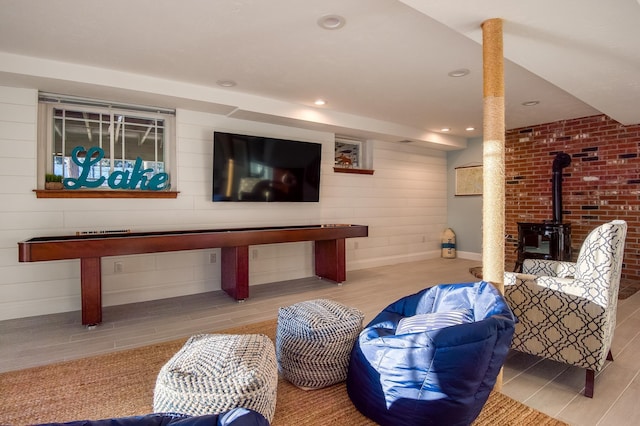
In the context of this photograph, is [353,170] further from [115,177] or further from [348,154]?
[115,177]

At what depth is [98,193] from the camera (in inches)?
145

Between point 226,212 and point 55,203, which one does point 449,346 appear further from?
point 55,203

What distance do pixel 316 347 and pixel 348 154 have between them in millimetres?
4317

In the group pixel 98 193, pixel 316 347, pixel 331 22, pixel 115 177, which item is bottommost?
pixel 316 347

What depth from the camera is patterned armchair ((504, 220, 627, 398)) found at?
1996 mm

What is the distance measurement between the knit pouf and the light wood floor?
4.38ft

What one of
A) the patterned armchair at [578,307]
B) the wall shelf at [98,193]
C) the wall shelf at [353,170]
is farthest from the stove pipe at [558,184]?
the wall shelf at [98,193]

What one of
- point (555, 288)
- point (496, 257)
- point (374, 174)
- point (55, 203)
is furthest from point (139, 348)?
point (374, 174)

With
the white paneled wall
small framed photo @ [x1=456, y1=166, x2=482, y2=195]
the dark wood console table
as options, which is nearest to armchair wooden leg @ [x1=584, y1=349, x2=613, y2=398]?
the dark wood console table

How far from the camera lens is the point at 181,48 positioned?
2.89m

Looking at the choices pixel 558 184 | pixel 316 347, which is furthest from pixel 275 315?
pixel 558 184

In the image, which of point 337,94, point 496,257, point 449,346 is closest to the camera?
point 449,346

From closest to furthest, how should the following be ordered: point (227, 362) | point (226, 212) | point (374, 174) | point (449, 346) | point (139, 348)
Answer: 1. point (449, 346)
2. point (227, 362)
3. point (139, 348)
4. point (226, 212)
5. point (374, 174)

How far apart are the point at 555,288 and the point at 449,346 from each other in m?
1.15
